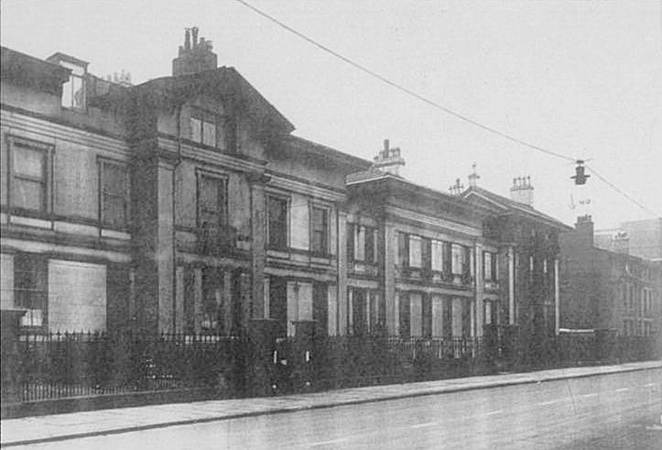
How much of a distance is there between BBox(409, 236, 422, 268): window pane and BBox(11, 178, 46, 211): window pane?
19.3m

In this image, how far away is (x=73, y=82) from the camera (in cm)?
1930

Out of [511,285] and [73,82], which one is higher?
[73,82]

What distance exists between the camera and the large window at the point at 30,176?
1809 cm

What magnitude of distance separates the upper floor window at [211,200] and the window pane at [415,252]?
44.8 feet

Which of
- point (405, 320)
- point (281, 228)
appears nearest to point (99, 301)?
point (281, 228)

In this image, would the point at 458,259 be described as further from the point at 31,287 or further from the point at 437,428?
the point at 437,428

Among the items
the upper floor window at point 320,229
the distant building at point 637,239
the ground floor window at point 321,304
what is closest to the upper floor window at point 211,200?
the upper floor window at point 320,229

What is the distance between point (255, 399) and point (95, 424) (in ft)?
19.2

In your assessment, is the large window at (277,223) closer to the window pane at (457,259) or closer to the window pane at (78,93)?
the window pane at (78,93)

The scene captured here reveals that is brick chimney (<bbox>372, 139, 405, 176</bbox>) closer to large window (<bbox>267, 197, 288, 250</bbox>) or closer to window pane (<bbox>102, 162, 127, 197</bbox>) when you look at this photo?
large window (<bbox>267, 197, 288, 250</bbox>)

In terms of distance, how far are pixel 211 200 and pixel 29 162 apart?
5.63m

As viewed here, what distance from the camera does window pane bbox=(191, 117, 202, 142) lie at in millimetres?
21484

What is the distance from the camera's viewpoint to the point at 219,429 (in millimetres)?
13539

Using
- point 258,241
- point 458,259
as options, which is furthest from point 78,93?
point 458,259
